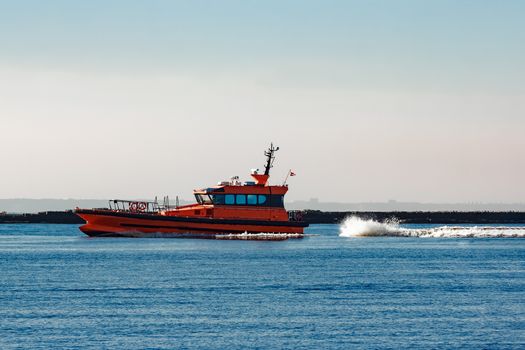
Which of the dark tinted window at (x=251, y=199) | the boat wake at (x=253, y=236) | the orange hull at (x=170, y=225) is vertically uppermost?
the dark tinted window at (x=251, y=199)

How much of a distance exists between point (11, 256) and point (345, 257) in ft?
88.2

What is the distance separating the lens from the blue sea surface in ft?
116

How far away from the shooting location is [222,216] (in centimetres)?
8994

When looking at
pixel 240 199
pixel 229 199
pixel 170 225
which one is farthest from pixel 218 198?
pixel 170 225

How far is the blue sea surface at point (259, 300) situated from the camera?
3550 cm

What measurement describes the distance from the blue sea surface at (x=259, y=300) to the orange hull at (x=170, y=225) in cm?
952

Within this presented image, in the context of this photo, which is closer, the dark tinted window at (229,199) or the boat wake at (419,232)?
the dark tinted window at (229,199)

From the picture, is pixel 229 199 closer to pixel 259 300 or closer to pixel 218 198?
pixel 218 198

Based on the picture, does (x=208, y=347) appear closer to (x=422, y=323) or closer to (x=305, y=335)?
(x=305, y=335)

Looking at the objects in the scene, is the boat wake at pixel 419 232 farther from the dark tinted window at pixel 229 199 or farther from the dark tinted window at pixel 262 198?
the dark tinted window at pixel 229 199

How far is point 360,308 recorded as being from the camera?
143 feet

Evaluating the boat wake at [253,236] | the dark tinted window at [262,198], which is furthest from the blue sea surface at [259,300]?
the dark tinted window at [262,198]

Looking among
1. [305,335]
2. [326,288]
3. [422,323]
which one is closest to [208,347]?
[305,335]

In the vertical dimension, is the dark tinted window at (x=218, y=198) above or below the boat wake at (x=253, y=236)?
above
